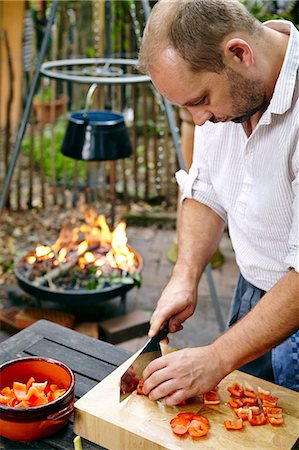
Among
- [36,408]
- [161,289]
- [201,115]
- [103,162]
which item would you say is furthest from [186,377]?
[103,162]

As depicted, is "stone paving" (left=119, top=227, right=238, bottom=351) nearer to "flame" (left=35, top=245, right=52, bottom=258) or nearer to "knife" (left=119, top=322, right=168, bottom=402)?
"flame" (left=35, top=245, right=52, bottom=258)

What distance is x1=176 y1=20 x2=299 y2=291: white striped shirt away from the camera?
1.90 m

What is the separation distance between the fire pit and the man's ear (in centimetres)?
222

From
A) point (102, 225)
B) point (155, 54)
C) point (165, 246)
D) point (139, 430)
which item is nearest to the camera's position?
point (139, 430)

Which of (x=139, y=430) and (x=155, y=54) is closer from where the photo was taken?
(x=139, y=430)

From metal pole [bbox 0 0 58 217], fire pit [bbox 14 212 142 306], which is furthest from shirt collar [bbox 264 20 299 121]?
metal pole [bbox 0 0 58 217]

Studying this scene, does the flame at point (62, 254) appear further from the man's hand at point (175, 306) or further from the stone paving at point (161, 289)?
the man's hand at point (175, 306)

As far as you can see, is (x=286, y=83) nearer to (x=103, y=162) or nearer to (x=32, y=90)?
(x=32, y=90)

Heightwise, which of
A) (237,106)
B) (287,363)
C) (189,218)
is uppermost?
(237,106)

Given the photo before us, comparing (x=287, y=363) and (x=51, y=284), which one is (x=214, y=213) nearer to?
(x=287, y=363)

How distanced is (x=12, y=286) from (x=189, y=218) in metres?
2.57

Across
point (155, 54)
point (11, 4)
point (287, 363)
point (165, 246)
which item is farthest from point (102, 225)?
point (11, 4)

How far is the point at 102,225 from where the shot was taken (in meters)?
→ 4.41

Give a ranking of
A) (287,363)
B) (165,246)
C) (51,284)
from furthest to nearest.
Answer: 1. (165,246)
2. (51,284)
3. (287,363)
